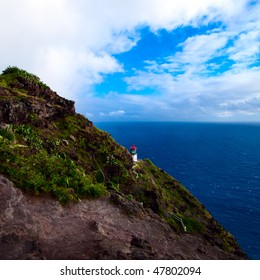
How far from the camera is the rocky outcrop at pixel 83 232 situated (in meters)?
14.2

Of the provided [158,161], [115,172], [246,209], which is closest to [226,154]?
[158,161]

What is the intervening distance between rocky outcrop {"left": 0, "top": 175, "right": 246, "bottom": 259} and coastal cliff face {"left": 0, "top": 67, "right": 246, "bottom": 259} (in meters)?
0.06

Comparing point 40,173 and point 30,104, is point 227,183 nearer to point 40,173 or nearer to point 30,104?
point 30,104

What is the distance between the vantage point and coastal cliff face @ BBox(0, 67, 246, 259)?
15117 mm

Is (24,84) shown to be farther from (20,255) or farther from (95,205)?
(20,255)

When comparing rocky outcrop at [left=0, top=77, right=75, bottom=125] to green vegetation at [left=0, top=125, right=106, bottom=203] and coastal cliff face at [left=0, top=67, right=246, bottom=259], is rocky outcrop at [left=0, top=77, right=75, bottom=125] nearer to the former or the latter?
coastal cliff face at [left=0, top=67, right=246, bottom=259]

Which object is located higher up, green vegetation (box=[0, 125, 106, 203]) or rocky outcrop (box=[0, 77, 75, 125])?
rocky outcrop (box=[0, 77, 75, 125])

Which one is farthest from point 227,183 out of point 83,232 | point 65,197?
point 83,232

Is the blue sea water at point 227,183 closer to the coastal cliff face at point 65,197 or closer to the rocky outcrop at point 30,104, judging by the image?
the coastal cliff face at point 65,197

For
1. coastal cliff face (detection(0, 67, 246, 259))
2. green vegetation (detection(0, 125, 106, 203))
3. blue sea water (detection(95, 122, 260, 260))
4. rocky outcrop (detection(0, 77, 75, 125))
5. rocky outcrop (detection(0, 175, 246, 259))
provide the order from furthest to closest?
blue sea water (detection(95, 122, 260, 260)), rocky outcrop (detection(0, 77, 75, 125)), green vegetation (detection(0, 125, 106, 203)), coastal cliff face (detection(0, 67, 246, 259)), rocky outcrop (detection(0, 175, 246, 259))

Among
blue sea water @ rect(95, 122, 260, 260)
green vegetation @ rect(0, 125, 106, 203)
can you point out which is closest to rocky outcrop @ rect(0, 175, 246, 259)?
green vegetation @ rect(0, 125, 106, 203)

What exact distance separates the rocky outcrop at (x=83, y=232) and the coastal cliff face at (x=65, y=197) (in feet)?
0.18

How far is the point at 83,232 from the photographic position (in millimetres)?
16656

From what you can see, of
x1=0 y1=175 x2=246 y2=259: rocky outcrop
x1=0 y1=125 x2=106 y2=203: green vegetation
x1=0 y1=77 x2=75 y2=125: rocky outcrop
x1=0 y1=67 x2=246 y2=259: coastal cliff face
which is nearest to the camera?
x1=0 y1=175 x2=246 y2=259: rocky outcrop
